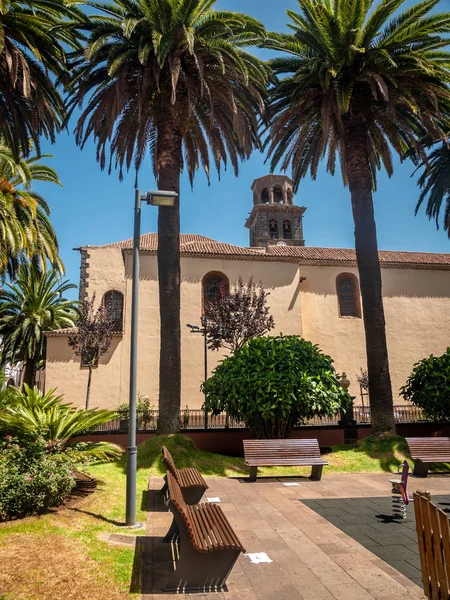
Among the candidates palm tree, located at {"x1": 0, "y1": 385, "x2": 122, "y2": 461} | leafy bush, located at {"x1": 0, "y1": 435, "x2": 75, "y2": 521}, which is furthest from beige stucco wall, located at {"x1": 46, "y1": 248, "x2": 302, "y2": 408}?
leafy bush, located at {"x1": 0, "y1": 435, "x2": 75, "y2": 521}

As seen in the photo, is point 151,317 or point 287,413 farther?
point 151,317

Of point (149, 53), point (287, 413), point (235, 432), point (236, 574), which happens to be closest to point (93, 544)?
point (236, 574)

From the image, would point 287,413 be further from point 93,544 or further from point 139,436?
point 93,544

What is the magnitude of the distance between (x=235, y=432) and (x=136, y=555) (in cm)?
1059

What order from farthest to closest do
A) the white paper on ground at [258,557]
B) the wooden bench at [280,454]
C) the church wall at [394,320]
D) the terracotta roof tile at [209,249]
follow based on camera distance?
the church wall at [394,320] < the terracotta roof tile at [209,249] < the wooden bench at [280,454] < the white paper on ground at [258,557]

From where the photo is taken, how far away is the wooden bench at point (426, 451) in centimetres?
1101

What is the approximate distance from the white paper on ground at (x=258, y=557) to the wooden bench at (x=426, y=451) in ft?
22.7

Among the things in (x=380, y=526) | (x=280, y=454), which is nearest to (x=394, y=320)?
(x=280, y=454)

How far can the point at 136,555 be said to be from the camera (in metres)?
5.48

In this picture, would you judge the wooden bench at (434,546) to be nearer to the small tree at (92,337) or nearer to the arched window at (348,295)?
the small tree at (92,337)

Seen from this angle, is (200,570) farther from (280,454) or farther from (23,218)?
(23,218)

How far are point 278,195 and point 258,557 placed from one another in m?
52.4

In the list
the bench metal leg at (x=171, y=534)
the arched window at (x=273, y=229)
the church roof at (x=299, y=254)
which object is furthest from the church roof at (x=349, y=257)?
the bench metal leg at (x=171, y=534)

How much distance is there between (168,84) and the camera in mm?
14602
